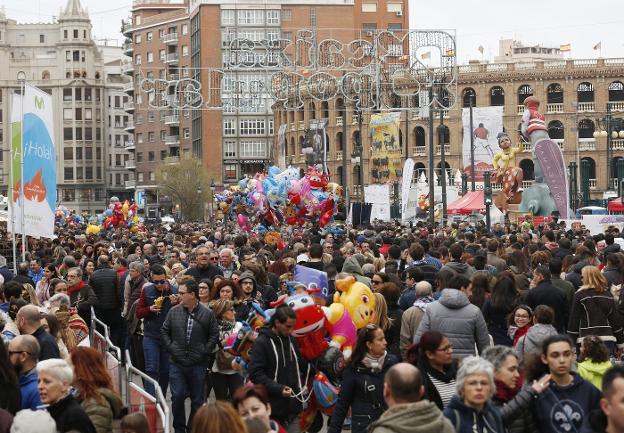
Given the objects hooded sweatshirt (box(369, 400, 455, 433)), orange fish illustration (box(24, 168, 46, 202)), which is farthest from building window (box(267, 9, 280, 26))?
hooded sweatshirt (box(369, 400, 455, 433))

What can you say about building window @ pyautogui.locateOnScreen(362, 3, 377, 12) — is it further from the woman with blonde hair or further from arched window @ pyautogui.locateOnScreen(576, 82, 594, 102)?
the woman with blonde hair

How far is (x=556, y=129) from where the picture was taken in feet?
292

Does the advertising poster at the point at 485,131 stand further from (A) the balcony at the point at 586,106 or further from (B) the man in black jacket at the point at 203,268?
(B) the man in black jacket at the point at 203,268

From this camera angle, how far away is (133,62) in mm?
116812

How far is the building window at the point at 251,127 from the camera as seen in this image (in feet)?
348

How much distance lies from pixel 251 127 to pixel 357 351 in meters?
97.3

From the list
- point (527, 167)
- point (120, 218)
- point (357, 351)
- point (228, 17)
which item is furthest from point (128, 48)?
point (357, 351)

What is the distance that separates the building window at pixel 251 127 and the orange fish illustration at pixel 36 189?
289 ft

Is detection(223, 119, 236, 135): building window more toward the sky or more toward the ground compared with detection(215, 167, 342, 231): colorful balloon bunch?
more toward the sky

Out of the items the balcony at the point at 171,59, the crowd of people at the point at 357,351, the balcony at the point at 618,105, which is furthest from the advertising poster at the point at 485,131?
the balcony at the point at 171,59

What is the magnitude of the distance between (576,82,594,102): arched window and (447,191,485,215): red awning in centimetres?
3870

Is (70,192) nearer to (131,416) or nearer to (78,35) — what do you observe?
(78,35)

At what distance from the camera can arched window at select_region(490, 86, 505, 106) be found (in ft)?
293

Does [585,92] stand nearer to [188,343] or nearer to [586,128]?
[586,128]
